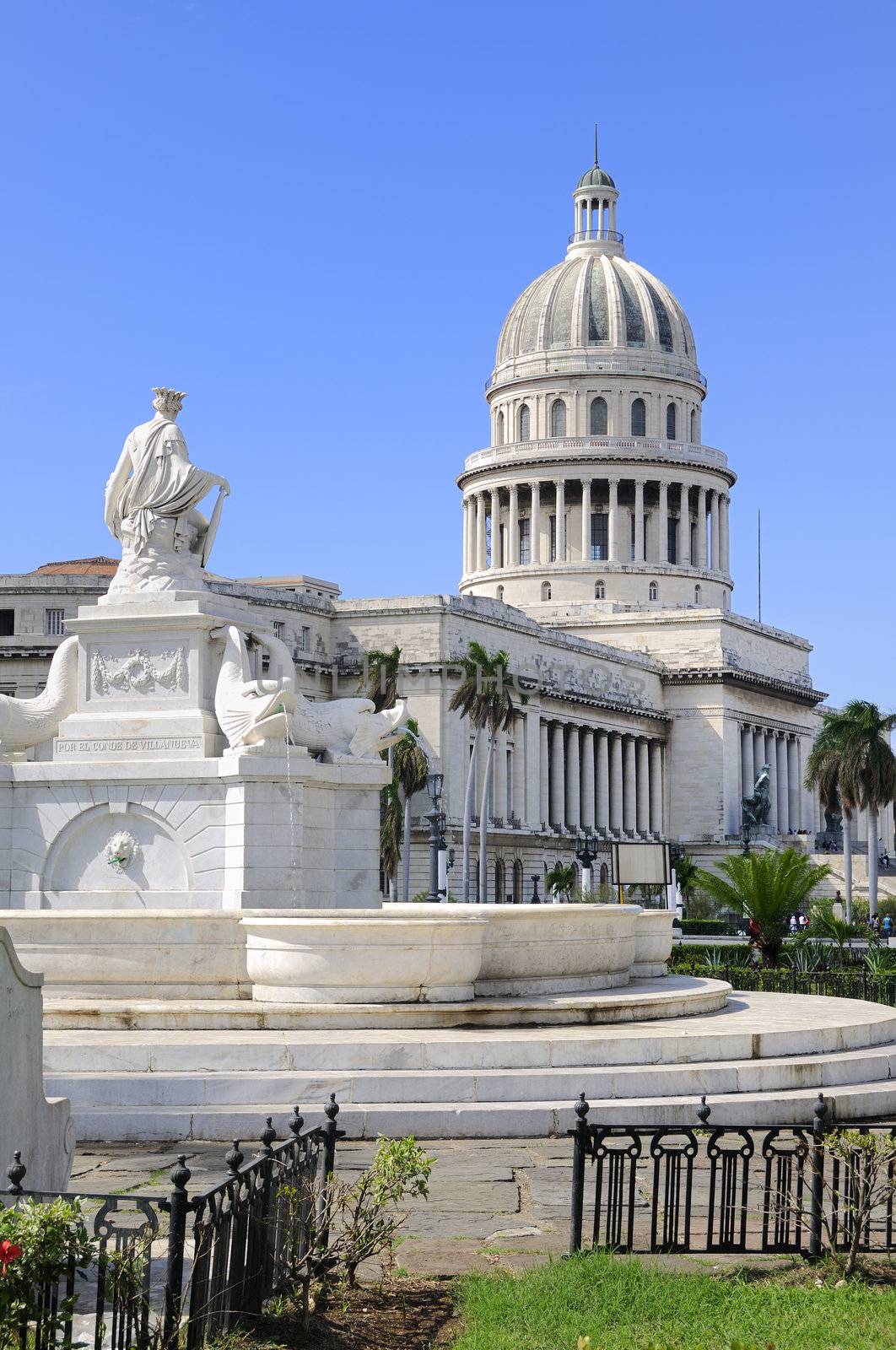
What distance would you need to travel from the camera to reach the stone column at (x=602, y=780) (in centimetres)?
10294

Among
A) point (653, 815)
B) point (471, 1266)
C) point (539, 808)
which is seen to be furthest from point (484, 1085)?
point (653, 815)

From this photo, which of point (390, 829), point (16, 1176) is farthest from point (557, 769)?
A: point (16, 1176)

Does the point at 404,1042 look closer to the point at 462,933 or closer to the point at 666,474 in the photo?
the point at 462,933

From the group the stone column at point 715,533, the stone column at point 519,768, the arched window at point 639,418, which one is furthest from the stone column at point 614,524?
the stone column at point 519,768

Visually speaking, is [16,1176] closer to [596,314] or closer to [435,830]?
[435,830]

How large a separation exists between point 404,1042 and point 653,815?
94.0 meters

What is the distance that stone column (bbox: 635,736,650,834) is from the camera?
107 meters

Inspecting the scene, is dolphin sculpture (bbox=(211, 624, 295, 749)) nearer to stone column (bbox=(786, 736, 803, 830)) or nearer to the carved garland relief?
the carved garland relief

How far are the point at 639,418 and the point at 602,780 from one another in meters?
28.2

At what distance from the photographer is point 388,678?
3014 inches

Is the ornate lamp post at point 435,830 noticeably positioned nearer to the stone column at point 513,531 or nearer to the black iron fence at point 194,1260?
the black iron fence at point 194,1260

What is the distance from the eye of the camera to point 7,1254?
781cm

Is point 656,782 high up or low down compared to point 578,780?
up

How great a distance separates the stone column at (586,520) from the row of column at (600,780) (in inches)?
590
